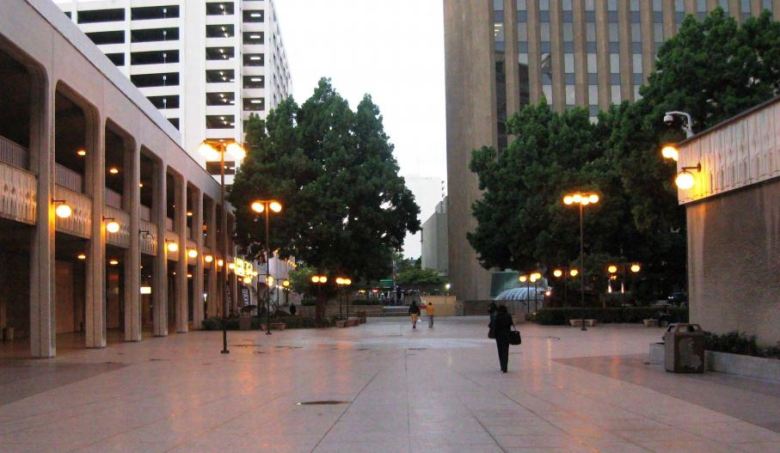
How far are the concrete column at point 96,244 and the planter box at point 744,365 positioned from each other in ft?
66.7

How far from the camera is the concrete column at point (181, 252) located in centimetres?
4241

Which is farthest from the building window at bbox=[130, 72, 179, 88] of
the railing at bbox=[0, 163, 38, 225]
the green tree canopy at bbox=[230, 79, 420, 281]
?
the railing at bbox=[0, 163, 38, 225]

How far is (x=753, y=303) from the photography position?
17500 mm

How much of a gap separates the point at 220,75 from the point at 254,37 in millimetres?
6617

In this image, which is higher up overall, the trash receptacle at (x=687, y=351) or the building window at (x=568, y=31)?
the building window at (x=568, y=31)

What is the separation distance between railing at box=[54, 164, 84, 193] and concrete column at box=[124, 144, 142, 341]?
2062mm

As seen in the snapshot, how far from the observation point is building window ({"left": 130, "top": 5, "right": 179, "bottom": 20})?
91.2 meters

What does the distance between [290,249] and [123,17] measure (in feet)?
176


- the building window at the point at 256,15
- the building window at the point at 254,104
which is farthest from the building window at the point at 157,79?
the building window at the point at 256,15

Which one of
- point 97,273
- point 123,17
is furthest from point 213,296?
point 123,17

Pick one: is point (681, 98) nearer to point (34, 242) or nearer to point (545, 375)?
point (545, 375)

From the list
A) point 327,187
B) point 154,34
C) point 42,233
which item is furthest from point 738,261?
point 154,34

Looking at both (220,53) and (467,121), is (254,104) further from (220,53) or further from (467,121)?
(467,121)

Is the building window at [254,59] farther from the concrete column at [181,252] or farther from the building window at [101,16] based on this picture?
the concrete column at [181,252]
